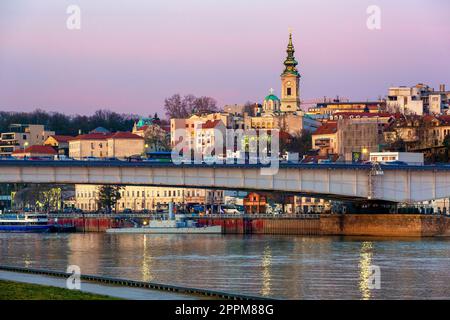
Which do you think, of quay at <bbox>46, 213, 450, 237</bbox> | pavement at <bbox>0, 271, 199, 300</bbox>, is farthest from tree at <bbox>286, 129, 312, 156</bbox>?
pavement at <bbox>0, 271, 199, 300</bbox>

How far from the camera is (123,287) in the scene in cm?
5219

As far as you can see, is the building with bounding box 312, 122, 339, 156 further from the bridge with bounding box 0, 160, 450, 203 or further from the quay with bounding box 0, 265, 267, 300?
the quay with bounding box 0, 265, 267, 300

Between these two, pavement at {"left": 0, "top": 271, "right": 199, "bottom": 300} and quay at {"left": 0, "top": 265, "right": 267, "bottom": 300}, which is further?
quay at {"left": 0, "top": 265, "right": 267, "bottom": 300}

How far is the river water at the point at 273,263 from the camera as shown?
5706 cm

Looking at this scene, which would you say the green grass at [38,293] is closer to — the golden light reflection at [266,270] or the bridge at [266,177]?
the golden light reflection at [266,270]

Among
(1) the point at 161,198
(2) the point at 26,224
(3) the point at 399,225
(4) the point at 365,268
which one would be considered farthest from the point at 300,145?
(4) the point at 365,268

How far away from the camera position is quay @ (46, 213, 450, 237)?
10550 cm

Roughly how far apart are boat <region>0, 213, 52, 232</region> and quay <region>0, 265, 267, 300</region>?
81509 mm

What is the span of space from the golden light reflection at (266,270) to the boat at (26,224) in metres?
53.5

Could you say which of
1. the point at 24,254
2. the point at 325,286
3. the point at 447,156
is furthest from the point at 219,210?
the point at 325,286
